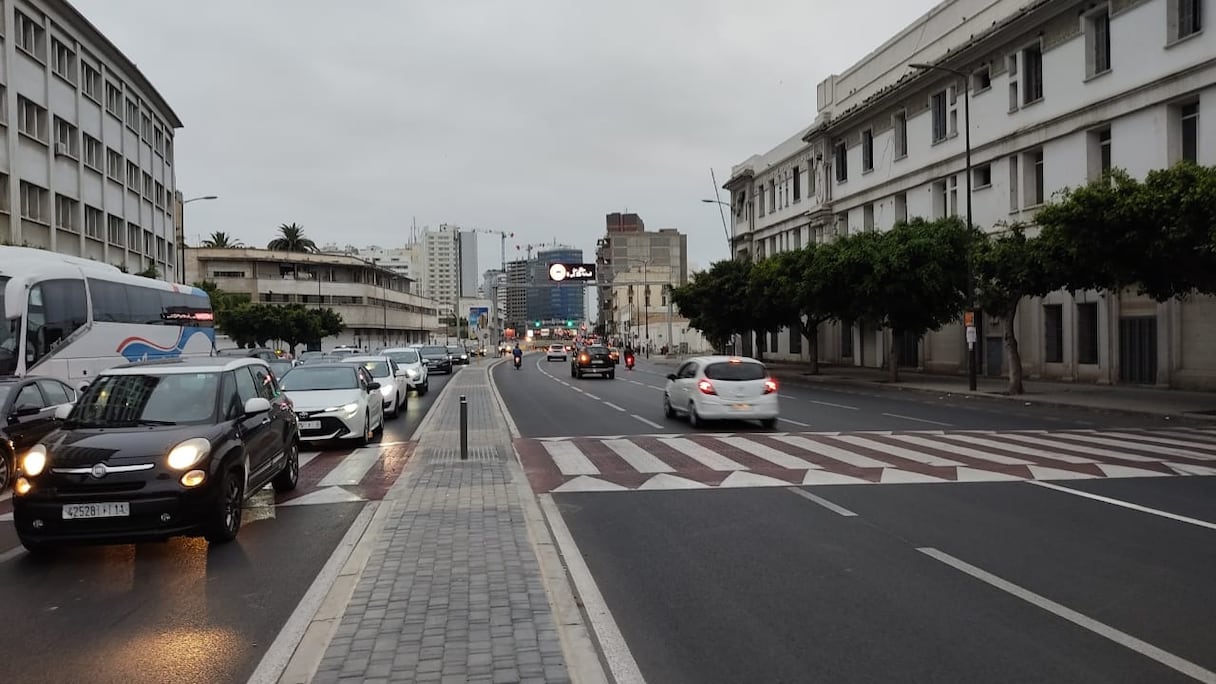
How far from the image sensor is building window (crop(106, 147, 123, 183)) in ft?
157

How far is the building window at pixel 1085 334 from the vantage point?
31.5 meters

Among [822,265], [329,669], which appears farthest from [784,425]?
[822,265]

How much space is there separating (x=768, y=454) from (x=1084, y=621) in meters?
8.19

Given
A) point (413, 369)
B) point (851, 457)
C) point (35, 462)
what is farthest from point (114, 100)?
point (851, 457)

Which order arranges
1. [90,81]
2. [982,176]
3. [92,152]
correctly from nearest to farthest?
1. [982,176]
2. [90,81]
3. [92,152]

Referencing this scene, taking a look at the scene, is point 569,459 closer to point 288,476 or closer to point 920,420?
Result: point 288,476

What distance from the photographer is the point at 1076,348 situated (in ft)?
104

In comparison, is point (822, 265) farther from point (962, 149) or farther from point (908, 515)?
point (908, 515)

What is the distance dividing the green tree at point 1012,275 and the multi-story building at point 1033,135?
80.1 inches

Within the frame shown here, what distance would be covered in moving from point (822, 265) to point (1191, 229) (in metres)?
17.4

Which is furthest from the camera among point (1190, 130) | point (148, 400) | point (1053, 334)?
point (1053, 334)

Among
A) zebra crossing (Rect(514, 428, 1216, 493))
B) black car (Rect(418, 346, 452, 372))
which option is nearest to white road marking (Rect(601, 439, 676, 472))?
zebra crossing (Rect(514, 428, 1216, 493))

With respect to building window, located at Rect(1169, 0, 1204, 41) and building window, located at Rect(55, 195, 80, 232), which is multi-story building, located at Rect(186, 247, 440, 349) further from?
building window, located at Rect(1169, 0, 1204, 41)

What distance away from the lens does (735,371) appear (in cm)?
1848
